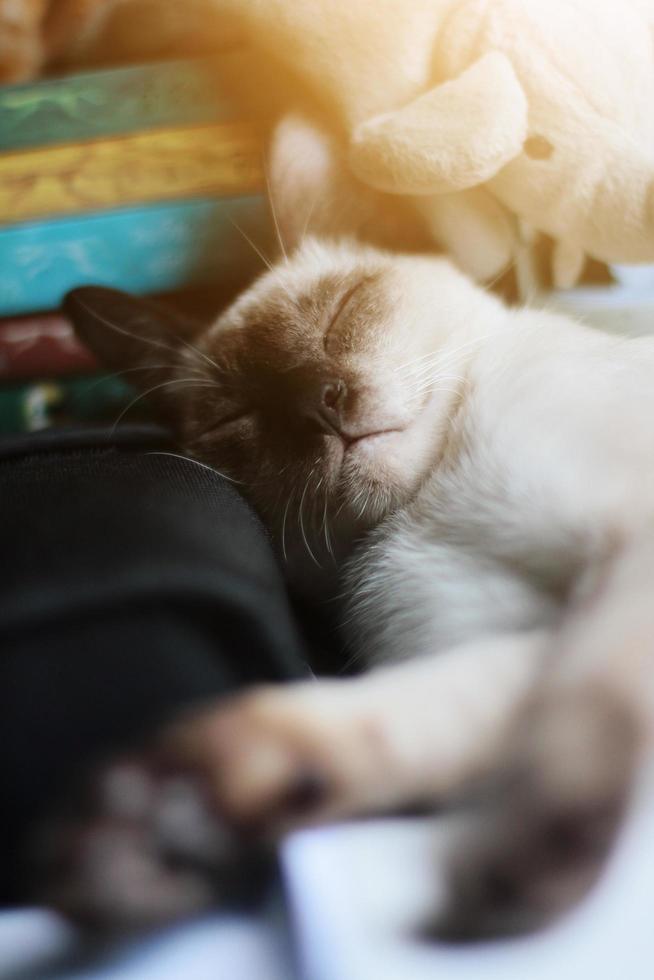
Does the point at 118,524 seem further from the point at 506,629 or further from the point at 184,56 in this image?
the point at 184,56

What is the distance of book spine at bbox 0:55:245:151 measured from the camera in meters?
0.86

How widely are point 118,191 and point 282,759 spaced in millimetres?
715

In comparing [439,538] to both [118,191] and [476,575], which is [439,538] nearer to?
[476,575]

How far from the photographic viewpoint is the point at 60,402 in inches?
38.6

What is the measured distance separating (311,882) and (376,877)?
0.04 m

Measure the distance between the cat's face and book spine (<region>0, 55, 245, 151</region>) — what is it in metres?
0.23

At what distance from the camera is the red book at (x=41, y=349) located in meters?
0.94

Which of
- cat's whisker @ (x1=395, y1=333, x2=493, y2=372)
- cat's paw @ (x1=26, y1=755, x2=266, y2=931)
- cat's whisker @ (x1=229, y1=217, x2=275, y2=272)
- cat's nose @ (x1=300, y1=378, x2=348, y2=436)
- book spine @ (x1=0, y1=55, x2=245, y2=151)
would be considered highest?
book spine @ (x1=0, y1=55, x2=245, y2=151)

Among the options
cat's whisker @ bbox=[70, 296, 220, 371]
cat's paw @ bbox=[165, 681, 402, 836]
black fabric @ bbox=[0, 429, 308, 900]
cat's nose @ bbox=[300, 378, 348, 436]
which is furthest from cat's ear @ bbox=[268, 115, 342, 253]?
cat's paw @ bbox=[165, 681, 402, 836]

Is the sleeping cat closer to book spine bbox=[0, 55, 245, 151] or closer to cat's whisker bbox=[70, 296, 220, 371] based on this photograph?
cat's whisker bbox=[70, 296, 220, 371]

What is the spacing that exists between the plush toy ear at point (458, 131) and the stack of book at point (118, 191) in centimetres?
19

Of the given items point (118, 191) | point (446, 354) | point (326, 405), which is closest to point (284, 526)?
point (326, 405)

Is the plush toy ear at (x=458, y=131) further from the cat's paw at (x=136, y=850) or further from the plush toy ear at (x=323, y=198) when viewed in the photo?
the cat's paw at (x=136, y=850)

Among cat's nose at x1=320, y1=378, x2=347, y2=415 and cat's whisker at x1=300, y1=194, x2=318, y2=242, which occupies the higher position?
cat's whisker at x1=300, y1=194, x2=318, y2=242
